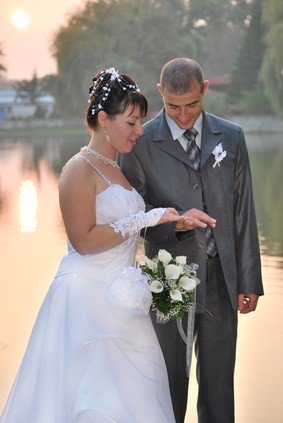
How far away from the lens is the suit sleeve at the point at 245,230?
421 centimetres

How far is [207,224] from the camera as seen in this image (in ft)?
13.5

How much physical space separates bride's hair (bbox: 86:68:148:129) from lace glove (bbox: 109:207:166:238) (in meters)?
0.37

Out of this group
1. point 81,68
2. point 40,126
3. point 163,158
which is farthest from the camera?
point 40,126

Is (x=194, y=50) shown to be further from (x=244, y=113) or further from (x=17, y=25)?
(x=17, y=25)

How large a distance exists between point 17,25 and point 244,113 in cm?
4024

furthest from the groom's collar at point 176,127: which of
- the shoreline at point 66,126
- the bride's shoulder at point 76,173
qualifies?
the shoreline at point 66,126

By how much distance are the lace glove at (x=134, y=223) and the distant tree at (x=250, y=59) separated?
60.9 meters

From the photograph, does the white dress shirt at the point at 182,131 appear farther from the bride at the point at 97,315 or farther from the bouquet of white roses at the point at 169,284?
the bouquet of white roses at the point at 169,284

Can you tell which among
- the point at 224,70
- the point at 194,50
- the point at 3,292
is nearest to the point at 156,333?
the point at 3,292

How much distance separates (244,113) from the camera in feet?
202

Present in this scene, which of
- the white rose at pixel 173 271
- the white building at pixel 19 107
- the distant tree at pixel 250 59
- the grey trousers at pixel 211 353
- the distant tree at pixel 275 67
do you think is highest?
the white rose at pixel 173 271

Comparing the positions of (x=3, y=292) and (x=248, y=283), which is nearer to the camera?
(x=248, y=283)

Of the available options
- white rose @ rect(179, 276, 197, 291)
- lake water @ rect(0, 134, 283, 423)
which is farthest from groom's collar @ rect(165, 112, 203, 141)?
lake water @ rect(0, 134, 283, 423)

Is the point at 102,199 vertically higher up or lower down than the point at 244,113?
higher up
